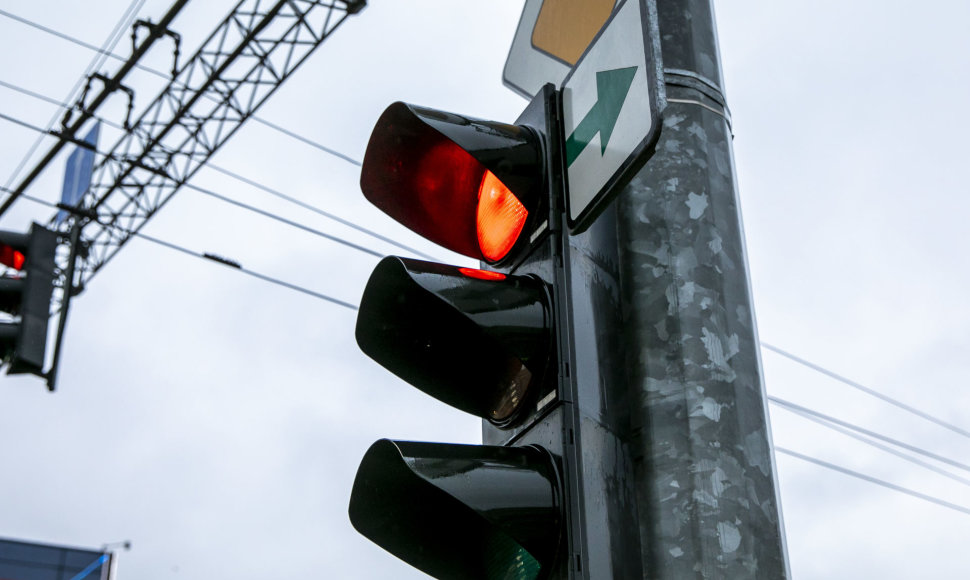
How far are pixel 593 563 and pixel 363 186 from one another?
96 cm

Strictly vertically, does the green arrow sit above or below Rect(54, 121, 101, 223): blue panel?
below

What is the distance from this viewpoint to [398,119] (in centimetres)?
220

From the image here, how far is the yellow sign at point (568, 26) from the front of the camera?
263 cm

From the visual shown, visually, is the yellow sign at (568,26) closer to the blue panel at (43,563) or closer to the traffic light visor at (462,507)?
the traffic light visor at (462,507)

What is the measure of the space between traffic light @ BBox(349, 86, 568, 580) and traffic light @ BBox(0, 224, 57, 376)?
17.5 feet

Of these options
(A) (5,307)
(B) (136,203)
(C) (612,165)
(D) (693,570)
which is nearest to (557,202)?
(C) (612,165)

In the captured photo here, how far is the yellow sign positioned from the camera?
8.64 feet

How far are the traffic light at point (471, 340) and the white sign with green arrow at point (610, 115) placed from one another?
0.36ft

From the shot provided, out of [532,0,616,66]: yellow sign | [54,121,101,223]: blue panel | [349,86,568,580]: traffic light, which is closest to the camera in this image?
[349,86,568,580]: traffic light

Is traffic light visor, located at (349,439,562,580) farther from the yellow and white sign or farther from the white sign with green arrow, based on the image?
the yellow and white sign

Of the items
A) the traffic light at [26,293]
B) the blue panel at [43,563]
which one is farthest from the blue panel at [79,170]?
the blue panel at [43,563]

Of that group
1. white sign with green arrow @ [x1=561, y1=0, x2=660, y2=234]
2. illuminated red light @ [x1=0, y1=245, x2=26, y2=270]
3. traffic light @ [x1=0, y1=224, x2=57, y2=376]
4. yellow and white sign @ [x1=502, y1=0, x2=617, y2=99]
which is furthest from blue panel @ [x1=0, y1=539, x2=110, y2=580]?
white sign with green arrow @ [x1=561, y1=0, x2=660, y2=234]

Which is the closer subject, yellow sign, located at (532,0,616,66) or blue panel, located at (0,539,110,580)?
yellow sign, located at (532,0,616,66)

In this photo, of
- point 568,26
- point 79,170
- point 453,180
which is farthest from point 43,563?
point 453,180
